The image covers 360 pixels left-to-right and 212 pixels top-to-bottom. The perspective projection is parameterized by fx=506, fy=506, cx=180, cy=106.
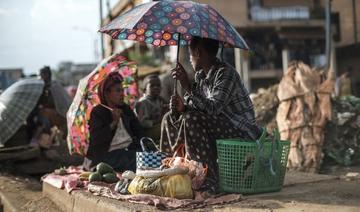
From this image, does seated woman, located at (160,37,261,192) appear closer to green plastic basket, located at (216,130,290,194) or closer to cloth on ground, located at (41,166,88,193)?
green plastic basket, located at (216,130,290,194)

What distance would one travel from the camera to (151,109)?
22.6ft

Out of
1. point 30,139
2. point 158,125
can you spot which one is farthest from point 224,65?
point 30,139

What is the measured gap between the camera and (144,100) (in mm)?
6984

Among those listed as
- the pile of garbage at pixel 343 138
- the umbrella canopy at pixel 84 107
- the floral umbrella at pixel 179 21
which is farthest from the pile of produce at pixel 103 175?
the pile of garbage at pixel 343 138

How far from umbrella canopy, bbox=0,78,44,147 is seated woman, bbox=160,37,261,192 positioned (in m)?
3.57

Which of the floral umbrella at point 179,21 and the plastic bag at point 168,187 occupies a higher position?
the floral umbrella at point 179,21

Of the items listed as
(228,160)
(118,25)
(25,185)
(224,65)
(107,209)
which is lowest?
(25,185)

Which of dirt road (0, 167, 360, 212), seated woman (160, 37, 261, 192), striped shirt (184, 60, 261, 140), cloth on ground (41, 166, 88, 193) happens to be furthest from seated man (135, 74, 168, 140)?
striped shirt (184, 60, 261, 140)

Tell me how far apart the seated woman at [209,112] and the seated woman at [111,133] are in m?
1.25

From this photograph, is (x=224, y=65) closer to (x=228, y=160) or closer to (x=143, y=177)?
(x=228, y=160)

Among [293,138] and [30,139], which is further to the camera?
[30,139]

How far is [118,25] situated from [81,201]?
1.51 meters

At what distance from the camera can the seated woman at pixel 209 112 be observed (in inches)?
153

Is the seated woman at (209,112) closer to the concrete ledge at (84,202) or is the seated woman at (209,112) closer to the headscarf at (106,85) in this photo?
the concrete ledge at (84,202)
